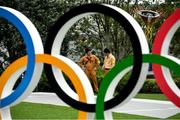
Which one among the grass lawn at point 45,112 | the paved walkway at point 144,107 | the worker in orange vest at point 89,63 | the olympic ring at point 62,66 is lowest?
the paved walkway at point 144,107

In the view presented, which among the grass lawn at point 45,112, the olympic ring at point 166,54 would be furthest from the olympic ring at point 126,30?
the grass lawn at point 45,112

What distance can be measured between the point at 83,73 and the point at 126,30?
1075 millimetres

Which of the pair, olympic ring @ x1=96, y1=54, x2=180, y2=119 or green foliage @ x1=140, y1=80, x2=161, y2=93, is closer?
Answer: olympic ring @ x1=96, y1=54, x2=180, y2=119

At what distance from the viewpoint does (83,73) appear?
715 cm

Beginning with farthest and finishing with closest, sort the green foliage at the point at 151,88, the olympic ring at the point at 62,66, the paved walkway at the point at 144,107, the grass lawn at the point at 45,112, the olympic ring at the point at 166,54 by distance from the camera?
the green foliage at the point at 151,88, the paved walkway at the point at 144,107, the grass lawn at the point at 45,112, the olympic ring at the point at 62,66, the olympic ring at the point at 166,54

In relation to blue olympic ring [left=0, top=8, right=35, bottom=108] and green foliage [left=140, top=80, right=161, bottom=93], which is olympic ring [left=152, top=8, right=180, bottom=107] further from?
green foliage [left=140, top=80, right=161, bottom=93]

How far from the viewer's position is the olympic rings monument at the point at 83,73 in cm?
644

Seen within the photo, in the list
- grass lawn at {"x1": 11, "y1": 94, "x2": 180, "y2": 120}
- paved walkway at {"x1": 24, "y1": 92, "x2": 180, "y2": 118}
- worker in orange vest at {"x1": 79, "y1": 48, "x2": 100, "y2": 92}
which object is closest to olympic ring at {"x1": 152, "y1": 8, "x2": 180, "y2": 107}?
grass lawn at {"x1": 11, "y1": 94, "x2": 180, "y2": 120}

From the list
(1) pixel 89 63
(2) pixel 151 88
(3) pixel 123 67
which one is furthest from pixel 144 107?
(3) pixel 123 67

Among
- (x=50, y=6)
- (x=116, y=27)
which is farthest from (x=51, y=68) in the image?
(x=116, y=27)

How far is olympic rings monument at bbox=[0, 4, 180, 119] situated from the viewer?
21.1 ft

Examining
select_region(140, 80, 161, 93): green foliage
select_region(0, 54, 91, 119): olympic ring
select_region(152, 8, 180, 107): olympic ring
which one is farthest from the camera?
select_region(140, 80, 161, 93): green foliage

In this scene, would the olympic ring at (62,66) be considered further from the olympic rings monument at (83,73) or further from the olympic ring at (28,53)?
the olympic ring at (28,53)

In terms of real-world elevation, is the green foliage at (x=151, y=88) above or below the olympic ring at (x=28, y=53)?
below
